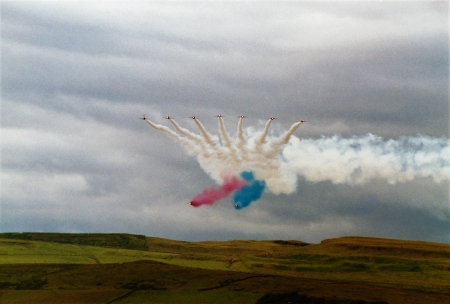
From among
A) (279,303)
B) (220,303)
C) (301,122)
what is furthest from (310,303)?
(301,122)

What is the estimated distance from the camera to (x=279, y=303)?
652 feet

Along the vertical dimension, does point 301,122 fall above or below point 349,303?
above

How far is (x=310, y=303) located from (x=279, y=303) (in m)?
9.33

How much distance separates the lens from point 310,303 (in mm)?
198875

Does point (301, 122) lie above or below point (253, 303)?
above

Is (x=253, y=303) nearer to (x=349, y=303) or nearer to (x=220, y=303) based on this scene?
(x=220, y=303)

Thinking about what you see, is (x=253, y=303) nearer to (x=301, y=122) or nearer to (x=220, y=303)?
(x=220, y=303)

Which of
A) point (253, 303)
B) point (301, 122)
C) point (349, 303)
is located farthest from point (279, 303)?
point (301, 122)

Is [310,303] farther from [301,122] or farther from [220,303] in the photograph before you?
[301,122]

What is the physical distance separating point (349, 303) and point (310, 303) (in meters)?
11.7

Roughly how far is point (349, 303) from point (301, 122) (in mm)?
56202

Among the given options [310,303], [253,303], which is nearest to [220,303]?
[253,303]

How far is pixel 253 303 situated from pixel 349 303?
28.8 meters

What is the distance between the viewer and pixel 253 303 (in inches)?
7825
